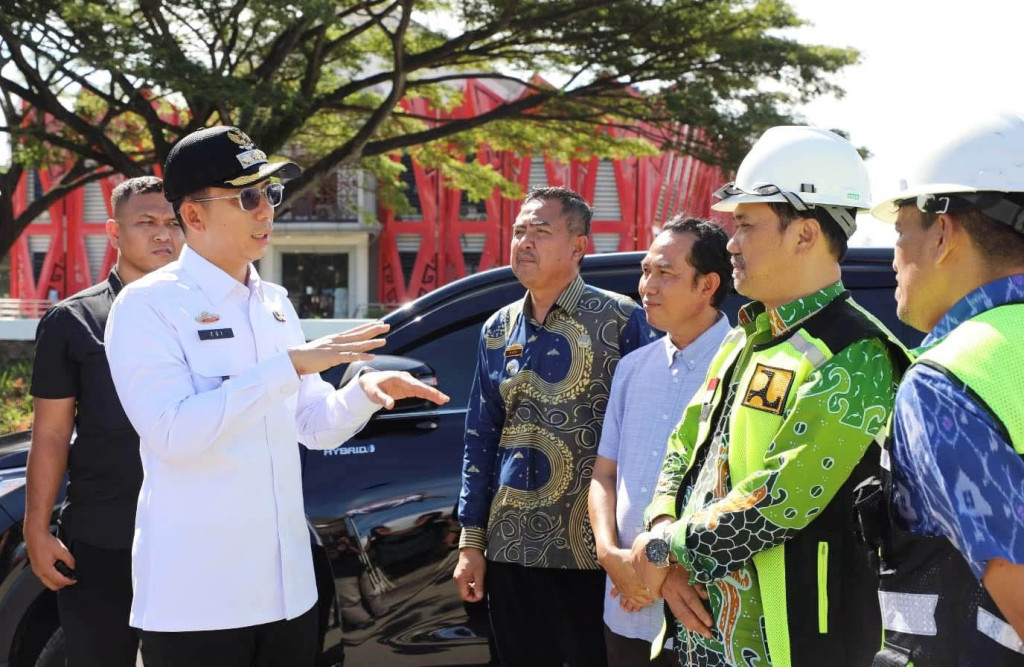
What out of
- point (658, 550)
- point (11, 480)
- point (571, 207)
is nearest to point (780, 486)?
point (658, 550)

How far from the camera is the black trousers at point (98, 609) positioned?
2.87 m

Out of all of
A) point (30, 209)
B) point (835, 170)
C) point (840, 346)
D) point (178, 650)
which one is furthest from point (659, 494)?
point (30, 209)

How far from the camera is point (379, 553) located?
11.9ft

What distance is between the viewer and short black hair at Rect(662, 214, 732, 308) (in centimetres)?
306

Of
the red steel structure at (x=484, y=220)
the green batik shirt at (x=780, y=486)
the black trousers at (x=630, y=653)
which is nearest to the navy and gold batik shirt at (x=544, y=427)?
the black trousers at (x=630, y=653)

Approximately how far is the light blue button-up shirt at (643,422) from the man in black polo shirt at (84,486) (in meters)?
1.47

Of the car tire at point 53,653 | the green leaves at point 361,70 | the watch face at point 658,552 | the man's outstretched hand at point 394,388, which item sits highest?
the green leaves at point 361,70

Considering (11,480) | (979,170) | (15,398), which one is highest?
(979,170)

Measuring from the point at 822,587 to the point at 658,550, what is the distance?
1.24ft

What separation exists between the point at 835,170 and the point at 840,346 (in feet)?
1.35

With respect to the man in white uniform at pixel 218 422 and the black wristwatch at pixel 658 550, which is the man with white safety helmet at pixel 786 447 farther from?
the man in white uniform at pixel 218 422

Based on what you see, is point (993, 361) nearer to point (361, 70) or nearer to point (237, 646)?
point (237, 646)

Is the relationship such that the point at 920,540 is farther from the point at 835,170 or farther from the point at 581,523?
the point at 581,523

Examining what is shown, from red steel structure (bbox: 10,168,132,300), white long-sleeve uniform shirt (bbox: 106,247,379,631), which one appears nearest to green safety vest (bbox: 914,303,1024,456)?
white long-sleeve uniform shirt (bbox: 106,247,379,631)
